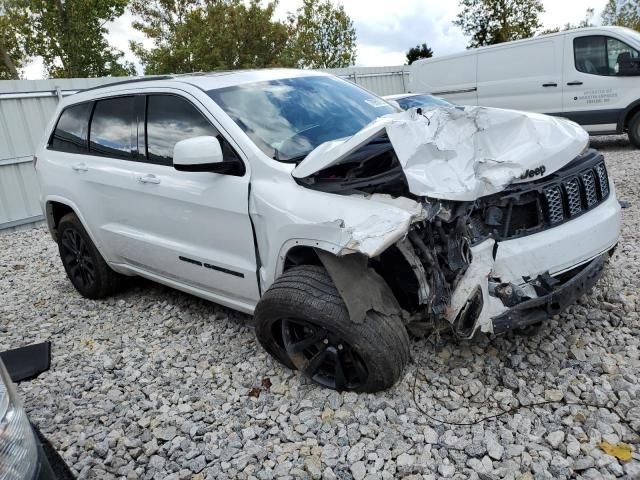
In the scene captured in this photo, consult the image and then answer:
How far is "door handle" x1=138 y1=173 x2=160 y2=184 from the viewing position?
3548 millimetres

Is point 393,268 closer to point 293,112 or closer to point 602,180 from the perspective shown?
point 293,112

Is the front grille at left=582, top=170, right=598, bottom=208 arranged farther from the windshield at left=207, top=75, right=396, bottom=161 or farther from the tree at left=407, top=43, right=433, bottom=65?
the tree at left=407, top=43, right=433, bottom=65

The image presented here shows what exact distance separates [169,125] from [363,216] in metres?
1.75

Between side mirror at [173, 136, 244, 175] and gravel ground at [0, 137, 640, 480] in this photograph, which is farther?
side mirror at [173, 136, 244, 175]

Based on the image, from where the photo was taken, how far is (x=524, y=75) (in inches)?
396

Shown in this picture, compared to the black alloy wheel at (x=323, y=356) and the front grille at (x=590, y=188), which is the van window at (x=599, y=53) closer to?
the front grille at (x=590, y=188)

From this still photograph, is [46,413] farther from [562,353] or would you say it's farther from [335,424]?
[562,353]

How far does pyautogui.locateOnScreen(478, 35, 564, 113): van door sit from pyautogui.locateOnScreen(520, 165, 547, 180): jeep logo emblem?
8069 millimetres

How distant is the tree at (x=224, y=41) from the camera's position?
22.2 m

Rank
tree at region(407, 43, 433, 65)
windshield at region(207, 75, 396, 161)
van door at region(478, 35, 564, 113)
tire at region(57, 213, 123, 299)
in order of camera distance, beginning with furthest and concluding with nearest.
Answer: tree at region(407, 43, 433, 65)
van door at region(478, 35, 564, 113)
tire at region(57, 213, 123, 299)
windshield at region(207, 75, 396, 161)

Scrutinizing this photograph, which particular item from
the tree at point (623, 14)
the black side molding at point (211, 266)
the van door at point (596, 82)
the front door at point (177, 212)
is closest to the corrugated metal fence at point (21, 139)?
the front door at point (177, 212)

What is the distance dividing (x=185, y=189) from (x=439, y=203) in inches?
64.8

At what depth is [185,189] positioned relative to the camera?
333cm

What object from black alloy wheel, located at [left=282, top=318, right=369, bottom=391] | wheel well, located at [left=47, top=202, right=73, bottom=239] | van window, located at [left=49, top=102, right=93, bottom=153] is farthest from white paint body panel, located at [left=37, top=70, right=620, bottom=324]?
wheel well, located at [left=47, top=202, right=73, bottom=239]
